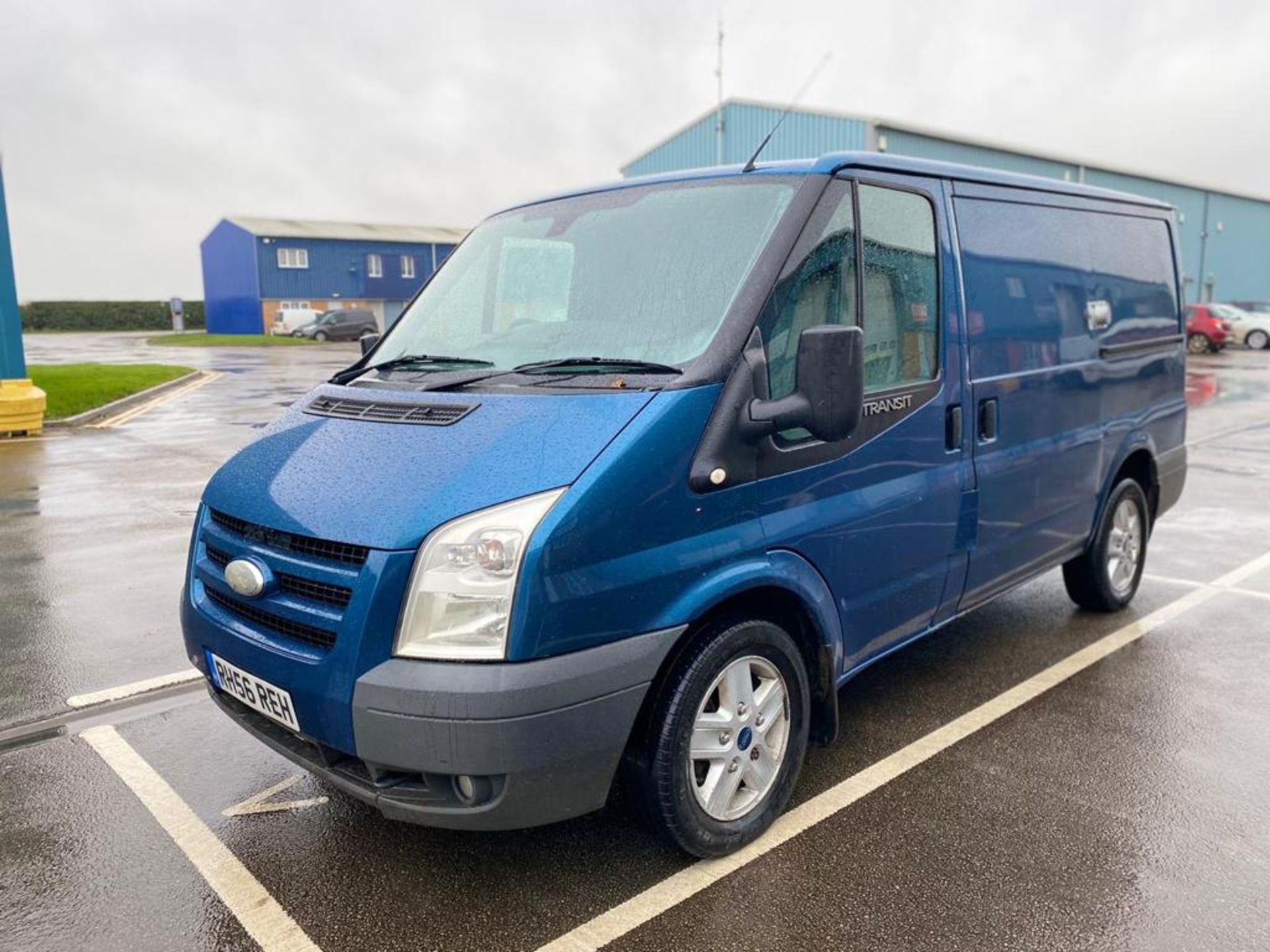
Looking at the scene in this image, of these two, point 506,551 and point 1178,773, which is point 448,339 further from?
point 1178,773

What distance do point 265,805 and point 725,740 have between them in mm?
1695

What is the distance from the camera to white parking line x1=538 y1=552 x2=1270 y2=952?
2.79 m

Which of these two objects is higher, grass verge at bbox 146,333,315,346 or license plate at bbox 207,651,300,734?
grass verge at bbox 146,333,315,346

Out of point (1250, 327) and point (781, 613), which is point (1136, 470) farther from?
point (1250, 327)

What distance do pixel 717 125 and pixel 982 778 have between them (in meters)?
26.7

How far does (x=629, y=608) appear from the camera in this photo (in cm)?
271

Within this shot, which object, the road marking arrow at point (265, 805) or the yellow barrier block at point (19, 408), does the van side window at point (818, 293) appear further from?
the yellow barrier block at point (19, 408)

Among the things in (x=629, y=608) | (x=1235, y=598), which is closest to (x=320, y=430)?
(x=629, y=608)

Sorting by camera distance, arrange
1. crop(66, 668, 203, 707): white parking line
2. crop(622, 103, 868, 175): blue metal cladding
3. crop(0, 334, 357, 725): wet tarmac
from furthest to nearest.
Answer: crop(622, 103, 868, 175): blue metal cladding, crop(0, 334, 357, 725): wet tarmac, crop(66, 668, 203, 707): white parking line

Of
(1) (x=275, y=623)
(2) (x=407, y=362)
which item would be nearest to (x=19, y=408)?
(2) (x=407, y=362)

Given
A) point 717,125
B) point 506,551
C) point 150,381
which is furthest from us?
point 717,125

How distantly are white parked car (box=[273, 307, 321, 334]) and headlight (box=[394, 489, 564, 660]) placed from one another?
45618mm

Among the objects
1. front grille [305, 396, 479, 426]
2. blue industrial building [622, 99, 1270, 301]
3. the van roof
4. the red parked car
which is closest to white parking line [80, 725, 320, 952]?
front grille [305, 396, 479, 426]

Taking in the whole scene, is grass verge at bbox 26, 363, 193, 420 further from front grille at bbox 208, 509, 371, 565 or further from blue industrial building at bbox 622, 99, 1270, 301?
front grille at bbox 208, 509, 371, 565
